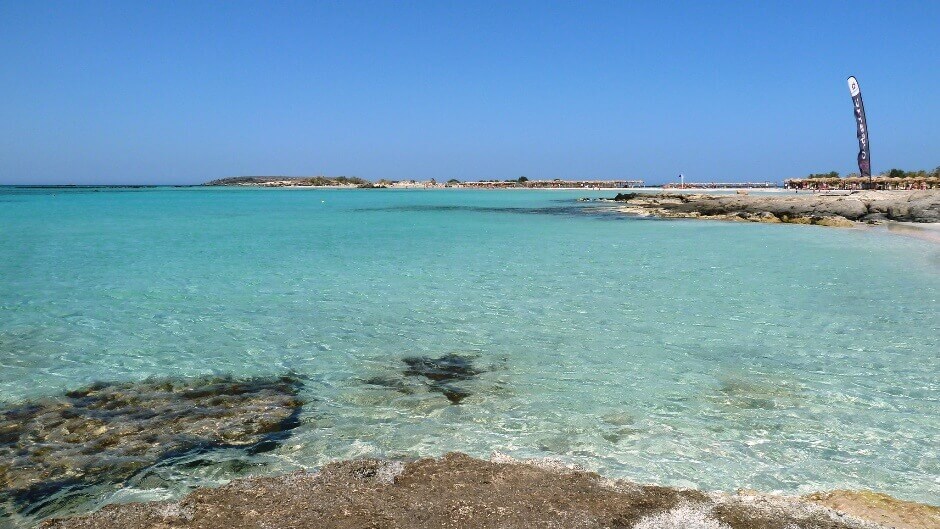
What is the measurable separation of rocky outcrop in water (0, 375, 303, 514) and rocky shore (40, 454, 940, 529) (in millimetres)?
650

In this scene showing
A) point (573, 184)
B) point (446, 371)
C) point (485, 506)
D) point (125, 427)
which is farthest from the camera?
point (573, 184)

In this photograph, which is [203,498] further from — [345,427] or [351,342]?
[351,342]

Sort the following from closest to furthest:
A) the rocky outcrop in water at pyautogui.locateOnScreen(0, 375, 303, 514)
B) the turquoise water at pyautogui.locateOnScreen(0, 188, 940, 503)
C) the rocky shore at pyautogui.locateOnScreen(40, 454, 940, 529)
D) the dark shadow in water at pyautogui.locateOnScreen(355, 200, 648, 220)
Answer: the rocky shore at pyautogui.locateOnScreen(40, 454, 940, 529)
the rocky outcrop in water at pyautogui.locateOnScreen(0, 375, 303, 514)
the turquoise water at pyautogui.locateOnScreen(0, 188, 940, 503)
the dark shadow in water at pyautogui.locateOnScreen(355, 200, 648, 220)

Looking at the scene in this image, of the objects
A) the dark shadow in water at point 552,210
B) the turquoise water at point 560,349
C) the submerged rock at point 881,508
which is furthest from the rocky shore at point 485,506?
the dark shadow in water at point 552,210

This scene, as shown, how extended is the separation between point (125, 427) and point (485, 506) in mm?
3253

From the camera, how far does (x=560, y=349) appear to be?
7.57m

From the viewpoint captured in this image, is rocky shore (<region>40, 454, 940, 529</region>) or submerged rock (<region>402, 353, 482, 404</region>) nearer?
rocky shore (<region>40, 454, 940, 529</region>)

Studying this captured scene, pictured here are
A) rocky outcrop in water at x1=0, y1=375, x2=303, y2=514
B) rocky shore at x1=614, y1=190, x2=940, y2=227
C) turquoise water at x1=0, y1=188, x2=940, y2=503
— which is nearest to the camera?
rocky outcrop in water at x1=0, y1=375, x2=303, y2=514

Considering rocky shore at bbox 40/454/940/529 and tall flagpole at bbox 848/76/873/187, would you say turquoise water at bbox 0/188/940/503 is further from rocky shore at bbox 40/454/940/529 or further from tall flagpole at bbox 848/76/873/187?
tall flagpole at bbox 848/76/873/187

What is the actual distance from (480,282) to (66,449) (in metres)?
8.68

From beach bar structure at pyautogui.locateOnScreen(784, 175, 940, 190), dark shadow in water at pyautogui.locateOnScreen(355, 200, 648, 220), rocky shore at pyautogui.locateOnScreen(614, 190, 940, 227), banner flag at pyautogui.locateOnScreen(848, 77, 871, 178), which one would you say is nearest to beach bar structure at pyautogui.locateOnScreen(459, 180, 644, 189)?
beach bar structure at pyautogui.locateOnScreen(784, 175, 940, 190)

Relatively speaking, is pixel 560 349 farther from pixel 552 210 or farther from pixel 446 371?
pixel 552 210

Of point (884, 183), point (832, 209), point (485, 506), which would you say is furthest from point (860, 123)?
point (485, 506)

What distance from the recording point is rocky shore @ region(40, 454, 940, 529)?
3.48 m
